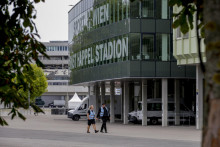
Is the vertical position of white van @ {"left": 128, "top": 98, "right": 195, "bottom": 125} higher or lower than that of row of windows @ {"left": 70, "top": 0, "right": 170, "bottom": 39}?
lower

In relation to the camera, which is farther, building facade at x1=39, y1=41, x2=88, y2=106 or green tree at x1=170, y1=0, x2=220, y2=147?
building facade at x1=39, y1=41, x2=88, y2=106

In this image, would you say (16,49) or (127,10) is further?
(127,10)

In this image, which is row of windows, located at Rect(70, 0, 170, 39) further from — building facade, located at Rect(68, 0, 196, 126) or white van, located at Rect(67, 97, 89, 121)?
white van, located at Rect(67, 97, 89, 121)

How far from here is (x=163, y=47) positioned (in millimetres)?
47125

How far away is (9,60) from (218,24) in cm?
491

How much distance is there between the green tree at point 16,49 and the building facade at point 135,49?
1495 inches

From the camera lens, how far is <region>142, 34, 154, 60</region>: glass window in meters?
47.1

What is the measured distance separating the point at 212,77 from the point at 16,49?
5.00 metres

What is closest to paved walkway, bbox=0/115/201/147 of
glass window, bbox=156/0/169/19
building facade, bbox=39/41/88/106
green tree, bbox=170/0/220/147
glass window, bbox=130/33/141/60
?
glass window, bbox=130/33/141/60

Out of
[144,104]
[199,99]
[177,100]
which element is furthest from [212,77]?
[177,100]

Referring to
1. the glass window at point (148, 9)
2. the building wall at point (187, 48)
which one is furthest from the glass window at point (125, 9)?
the building wall at point (187, 48)

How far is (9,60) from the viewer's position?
8.37 metres

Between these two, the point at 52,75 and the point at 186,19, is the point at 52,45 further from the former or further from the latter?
the point at 186,19

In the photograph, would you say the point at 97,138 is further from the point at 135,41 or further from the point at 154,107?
the point at 154,107
